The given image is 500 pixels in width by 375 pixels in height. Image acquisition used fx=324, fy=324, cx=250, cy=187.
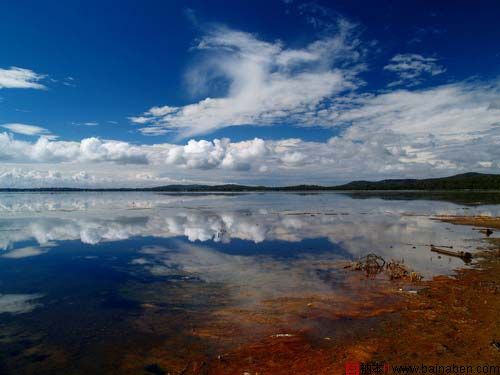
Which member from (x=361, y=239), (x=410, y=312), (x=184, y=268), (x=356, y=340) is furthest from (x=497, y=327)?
(x=361, y=239)

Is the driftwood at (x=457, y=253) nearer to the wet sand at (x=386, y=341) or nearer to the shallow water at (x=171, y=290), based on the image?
the shallow water at (x=171, y=290)

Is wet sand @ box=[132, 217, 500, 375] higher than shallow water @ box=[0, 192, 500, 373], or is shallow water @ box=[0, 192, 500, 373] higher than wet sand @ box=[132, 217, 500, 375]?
wet sand @ box=[132, 217, 500, 375]

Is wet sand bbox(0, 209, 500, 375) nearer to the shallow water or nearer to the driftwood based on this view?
the shallow water

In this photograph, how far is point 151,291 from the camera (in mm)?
18375

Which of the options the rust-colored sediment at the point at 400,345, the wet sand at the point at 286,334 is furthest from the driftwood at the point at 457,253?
the rust-colored sediment at the point at 400,345

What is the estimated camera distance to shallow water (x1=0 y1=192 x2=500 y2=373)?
477 inches

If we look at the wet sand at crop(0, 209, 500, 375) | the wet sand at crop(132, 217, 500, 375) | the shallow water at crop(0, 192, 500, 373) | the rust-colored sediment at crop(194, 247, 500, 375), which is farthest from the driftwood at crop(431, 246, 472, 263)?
the rust-colored sediment at crop(194, 247, 500, 375)

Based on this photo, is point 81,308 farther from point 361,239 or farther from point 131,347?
point 361,239

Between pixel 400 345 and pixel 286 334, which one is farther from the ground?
pixel 400 345

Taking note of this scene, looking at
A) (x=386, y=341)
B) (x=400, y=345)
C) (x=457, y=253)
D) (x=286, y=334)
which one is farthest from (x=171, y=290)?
(x=457, y=253)

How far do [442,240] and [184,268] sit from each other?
27276 millimetres

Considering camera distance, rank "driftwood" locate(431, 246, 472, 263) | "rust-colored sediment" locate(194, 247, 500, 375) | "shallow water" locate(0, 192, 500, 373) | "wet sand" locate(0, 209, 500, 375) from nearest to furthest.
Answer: "rust-colored sediment" locate(194, 247, 500, 375)
"wet sand" locate(0, 209, 500, 375)
"shallow water" locate(0, 192, 500, 373)
"driftwood" locate(431, 246, 472, 263)

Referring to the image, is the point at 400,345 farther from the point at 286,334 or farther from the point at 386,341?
the point at 286,334

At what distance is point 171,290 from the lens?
18516mm
